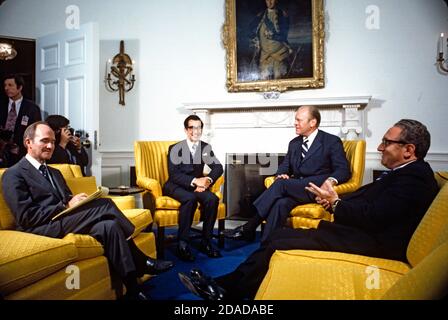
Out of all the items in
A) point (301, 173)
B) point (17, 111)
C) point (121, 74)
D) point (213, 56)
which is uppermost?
point (213, 56)

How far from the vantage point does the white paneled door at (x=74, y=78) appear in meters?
3.82

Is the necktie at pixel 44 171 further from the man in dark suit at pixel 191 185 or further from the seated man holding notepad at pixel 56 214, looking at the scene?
the man in dark suit at pixel 191 185

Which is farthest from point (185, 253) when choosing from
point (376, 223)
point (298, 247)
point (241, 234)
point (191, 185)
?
point (376, 223)

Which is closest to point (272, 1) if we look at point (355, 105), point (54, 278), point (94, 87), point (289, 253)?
point (355, 105)

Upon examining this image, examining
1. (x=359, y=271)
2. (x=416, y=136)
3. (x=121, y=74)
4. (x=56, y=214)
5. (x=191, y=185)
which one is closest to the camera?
(x=359, y=271)

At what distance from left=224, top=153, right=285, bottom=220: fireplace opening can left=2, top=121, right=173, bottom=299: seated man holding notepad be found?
6.96 feet

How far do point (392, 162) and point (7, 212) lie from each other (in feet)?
7.24

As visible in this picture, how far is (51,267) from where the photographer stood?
1.56 meters

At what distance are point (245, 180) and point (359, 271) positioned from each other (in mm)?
2877

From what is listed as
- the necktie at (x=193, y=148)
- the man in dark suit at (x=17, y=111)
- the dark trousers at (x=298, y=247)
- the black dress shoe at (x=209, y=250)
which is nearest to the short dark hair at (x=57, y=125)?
the man in dark suit at (x=17, y=111)

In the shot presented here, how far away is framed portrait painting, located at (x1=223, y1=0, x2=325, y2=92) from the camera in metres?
3.97

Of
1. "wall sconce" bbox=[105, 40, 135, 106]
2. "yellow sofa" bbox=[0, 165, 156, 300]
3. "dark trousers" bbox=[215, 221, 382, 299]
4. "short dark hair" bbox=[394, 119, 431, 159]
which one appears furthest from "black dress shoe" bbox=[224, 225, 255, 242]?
"wall sconce" bbox=[105, 40, 135, 106]

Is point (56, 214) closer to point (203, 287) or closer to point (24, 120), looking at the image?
point (203, 287)

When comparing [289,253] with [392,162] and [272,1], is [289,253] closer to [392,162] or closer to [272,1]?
[392,162]
